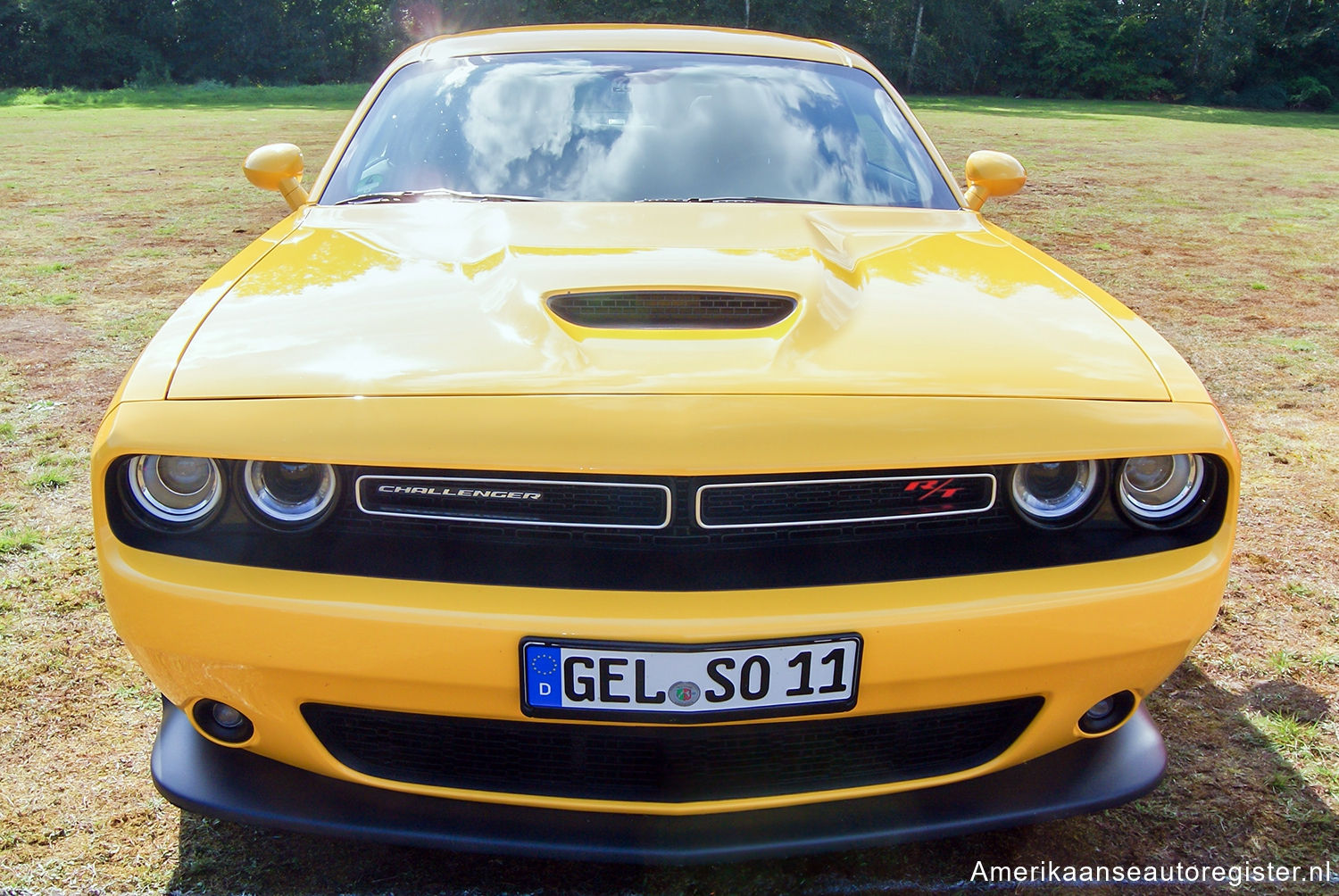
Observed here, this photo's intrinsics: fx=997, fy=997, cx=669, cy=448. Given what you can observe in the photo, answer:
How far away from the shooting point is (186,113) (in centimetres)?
2419

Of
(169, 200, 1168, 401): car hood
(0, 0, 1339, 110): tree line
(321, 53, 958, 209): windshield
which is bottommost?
(0, 0, 1339, 110): tree line

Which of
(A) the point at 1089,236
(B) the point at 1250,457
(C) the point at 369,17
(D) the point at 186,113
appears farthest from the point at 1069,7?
(B) the point at 1250,457

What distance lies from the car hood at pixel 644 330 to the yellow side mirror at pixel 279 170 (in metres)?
0.53

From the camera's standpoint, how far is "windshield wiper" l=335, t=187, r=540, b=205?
2.36 meters

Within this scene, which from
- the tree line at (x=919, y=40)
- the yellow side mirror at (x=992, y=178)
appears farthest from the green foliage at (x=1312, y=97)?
the yellow side mirror at (x=992, y=178)

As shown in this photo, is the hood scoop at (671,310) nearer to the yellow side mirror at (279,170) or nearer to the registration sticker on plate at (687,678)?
the registration sticker on plate at (687,678)

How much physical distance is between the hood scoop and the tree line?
39588 millimetres

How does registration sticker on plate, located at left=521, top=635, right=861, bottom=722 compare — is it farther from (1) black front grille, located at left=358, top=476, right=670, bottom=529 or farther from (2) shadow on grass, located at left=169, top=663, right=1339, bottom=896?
(2) shadow on grass, located at left=169, top=663, right=1339, bottom=896

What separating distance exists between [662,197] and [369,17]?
49.5 meters

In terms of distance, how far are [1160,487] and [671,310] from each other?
0.85m

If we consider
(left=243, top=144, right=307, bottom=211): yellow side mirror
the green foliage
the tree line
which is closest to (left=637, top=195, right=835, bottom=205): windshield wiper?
(left=243, top=144, right=307, bottom=211): yellow side mirror

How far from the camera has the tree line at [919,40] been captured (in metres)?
39.0

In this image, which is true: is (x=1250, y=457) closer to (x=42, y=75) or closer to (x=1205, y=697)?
(x=1205, y=697)

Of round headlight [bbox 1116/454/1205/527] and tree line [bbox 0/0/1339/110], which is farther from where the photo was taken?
tree line [bbox 0/0/1339/110]
